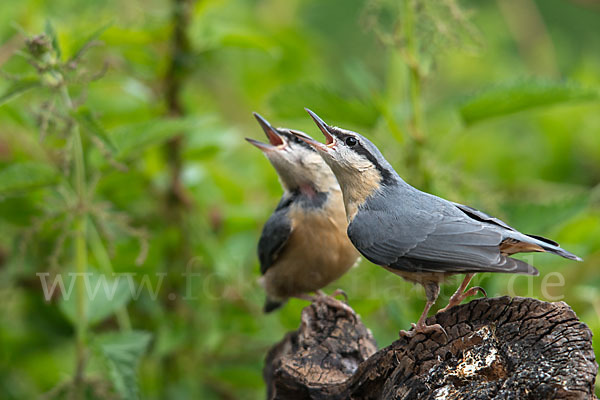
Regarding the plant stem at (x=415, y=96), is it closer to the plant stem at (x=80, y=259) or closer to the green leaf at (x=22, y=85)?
the plant stem at (x=80, y=259)

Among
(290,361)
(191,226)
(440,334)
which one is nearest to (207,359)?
(191,226)

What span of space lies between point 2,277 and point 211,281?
103 cm

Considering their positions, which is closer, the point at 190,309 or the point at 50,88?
the point at 50,88

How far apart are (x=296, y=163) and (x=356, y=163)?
0.59 m

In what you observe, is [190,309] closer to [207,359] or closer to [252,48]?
[207,359]

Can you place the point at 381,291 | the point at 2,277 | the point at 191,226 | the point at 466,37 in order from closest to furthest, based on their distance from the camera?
the point at 466,37, the point at 381,291, the point at 2,277, the point at 191,226

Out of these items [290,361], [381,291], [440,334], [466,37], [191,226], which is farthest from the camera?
[191,226]

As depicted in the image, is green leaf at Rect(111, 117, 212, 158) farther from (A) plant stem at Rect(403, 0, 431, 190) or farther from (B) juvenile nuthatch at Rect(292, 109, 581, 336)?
(A) plant stem at Rect(403, 0, 431, 190)

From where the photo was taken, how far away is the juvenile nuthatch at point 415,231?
2.07 meters

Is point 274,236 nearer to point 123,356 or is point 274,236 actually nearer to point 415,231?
point 123,356

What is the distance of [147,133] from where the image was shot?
2.95 metres

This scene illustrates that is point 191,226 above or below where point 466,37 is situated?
below

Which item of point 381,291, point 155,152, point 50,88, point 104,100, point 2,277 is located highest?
point 50,88

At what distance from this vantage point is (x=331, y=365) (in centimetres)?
246
